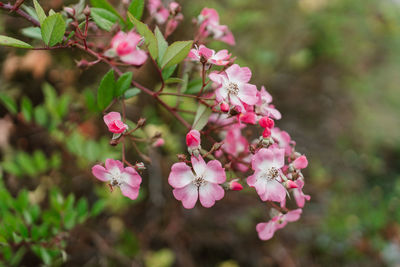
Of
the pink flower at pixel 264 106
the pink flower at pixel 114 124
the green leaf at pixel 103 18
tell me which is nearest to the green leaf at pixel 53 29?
the green leaf at pixel 103 18

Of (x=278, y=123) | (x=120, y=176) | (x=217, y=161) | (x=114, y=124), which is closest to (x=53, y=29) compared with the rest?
(x=114, y=124)

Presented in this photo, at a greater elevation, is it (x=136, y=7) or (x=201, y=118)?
(x=136, y=7)

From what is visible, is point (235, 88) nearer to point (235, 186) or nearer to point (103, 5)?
point (235, 186)

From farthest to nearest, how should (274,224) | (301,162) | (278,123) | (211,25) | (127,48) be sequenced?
(278,123)
(211,25)
(274,224)
(301,162)
(127,48)

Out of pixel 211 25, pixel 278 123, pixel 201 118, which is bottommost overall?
pixel 278 123

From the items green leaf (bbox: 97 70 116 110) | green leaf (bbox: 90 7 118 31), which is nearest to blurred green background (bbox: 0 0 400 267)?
green leaf (bbox: 97 70 116 110)

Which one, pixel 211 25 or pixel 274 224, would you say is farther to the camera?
pixel 211 25
